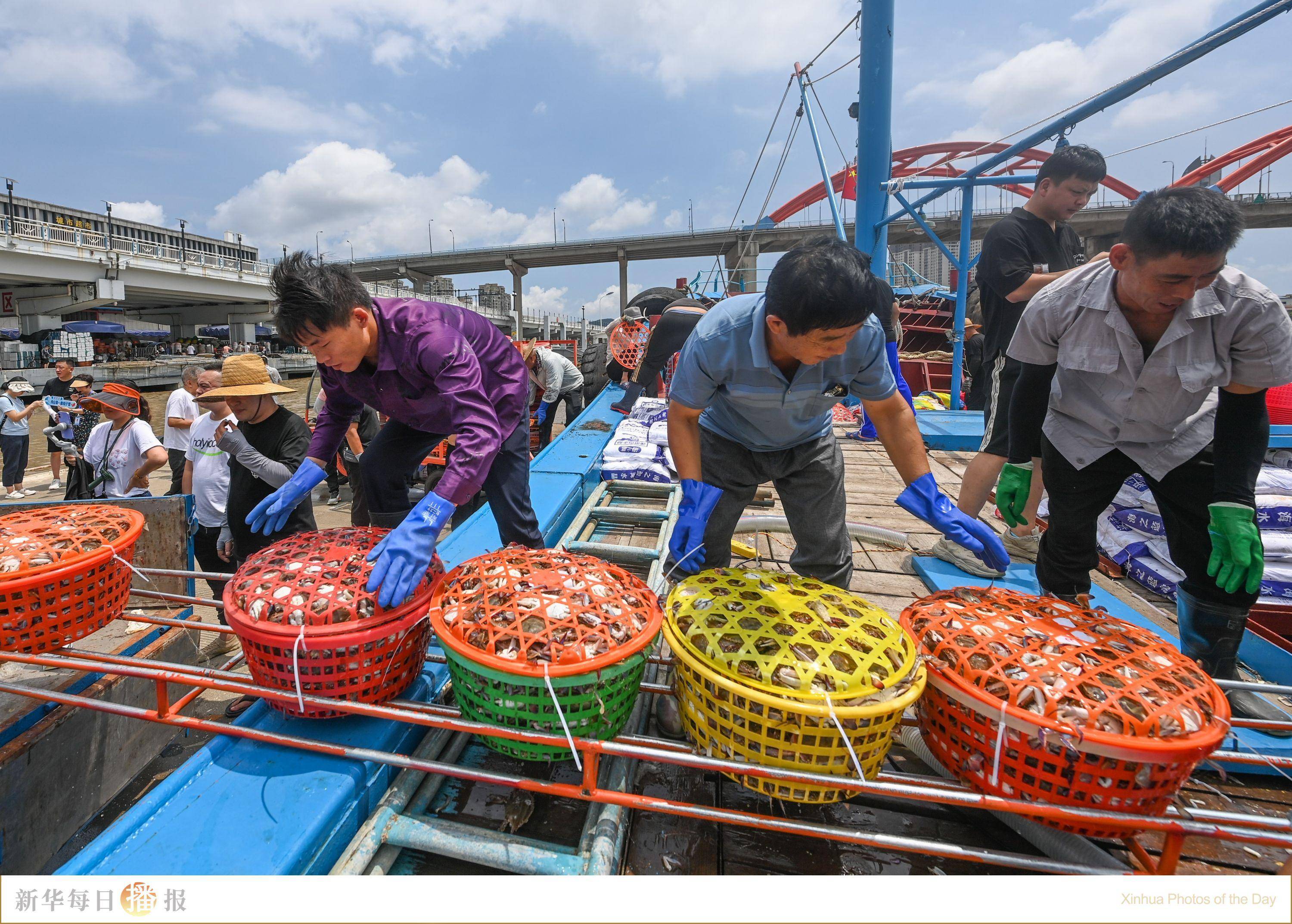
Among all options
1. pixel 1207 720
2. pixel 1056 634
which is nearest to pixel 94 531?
pixel 1056 634

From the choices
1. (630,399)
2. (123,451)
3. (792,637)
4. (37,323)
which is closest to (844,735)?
(792,637)

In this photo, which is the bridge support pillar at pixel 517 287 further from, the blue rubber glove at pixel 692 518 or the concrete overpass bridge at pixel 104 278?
the blue rubber glove at pixel 692 518

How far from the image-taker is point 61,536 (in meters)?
1.86

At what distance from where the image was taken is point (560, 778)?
1.66 meters

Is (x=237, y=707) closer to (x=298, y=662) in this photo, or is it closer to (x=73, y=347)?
(x=298, y=662)

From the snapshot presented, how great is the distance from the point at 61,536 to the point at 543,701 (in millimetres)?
1717

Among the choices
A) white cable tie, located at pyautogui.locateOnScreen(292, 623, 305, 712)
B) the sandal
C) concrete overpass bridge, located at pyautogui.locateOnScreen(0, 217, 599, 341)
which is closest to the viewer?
white cable tie, located at pyautogui.locateOnScreen(292, 623, 305, 712)

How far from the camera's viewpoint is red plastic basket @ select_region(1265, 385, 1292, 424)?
369 cm

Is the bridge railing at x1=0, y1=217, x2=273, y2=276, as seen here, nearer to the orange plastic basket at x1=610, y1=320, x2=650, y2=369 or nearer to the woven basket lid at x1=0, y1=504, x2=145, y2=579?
the orange plastic basket at x1=610, y1=320, x2=650, y2=369

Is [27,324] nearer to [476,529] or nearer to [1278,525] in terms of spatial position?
[476,529]

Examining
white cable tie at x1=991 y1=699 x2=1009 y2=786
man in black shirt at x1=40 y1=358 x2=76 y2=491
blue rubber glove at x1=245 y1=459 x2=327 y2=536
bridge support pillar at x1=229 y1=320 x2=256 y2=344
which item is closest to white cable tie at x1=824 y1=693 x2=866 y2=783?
white cable tie at x1=991 y1=699 x2=1009 y2=786

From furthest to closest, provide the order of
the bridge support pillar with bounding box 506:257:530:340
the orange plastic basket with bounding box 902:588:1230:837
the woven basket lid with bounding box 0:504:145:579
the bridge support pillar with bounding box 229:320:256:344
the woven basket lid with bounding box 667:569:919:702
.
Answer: the bridge support pillar with bounding box 506:257:530:340 → the bridge support pillar with bounding box 229:320:256:344 → the woven basket lid with bounding box 0:504:145:579 → the woven basket lid with bounding box 667:569:919:702 → the orange plastic basket with bounding box 902:588:1230:837

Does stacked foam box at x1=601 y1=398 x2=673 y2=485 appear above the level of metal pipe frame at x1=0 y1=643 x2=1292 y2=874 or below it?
above

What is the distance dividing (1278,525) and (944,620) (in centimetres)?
245
